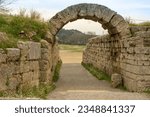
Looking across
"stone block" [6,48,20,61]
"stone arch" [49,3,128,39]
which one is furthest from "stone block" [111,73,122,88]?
"stone block" [6,48,20,61]

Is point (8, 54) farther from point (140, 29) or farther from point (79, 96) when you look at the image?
point (140, 29)

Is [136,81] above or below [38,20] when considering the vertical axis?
below

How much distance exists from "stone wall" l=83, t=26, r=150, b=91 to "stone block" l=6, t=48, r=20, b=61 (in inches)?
174

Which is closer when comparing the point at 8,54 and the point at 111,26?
the point at 8,54

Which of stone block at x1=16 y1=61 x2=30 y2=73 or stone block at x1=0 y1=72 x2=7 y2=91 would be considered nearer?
stone block at x1=0 y1=72 x2=7 y2=91

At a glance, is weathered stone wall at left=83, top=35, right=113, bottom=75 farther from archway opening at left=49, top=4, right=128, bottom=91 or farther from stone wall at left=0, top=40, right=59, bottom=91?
stone wall at left=0, top=40, right=59, bottom=91

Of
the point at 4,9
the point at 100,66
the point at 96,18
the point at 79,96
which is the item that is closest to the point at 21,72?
the point at 79,96

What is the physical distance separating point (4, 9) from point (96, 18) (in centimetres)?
426

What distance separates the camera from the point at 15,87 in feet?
35.8

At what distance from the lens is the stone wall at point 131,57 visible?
13.0 meters

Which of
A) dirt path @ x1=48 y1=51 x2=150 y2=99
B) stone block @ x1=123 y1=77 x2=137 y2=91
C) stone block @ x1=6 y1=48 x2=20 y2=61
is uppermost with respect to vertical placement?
stone block @ x1=6 y1=48 x2=20 y2=61

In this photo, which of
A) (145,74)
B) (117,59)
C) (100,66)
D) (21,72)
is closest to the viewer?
(21,72)

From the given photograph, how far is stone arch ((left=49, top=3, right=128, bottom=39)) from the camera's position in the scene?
15.2 meters

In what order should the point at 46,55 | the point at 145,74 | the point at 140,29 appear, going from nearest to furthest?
the point at 145,74, the point at 46,55, the point at 140,29
